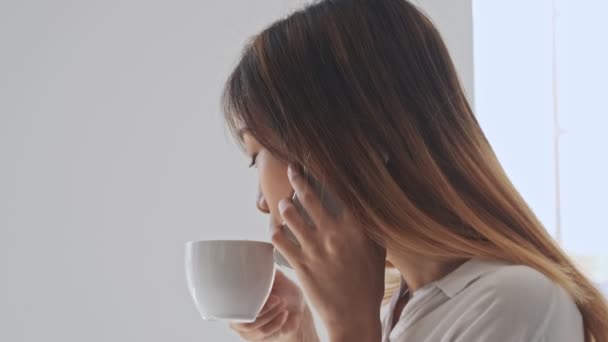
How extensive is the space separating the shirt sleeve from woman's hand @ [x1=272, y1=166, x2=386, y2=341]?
0.32ft

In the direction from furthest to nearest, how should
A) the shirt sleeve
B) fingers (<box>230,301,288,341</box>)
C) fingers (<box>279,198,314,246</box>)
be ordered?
fingers (<box>230,301,288,341</box>)
fingers (<box>279,198,314,246</box>)
the shirt sleeve

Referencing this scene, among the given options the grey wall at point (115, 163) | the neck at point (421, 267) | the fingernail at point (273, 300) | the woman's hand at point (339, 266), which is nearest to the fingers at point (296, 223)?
the woman's hand at point (339, 266)

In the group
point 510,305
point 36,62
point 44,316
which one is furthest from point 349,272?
point 36,62

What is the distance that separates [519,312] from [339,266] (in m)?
0.18

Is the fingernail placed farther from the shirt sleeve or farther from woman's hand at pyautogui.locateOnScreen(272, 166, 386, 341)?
the shirt sleeve

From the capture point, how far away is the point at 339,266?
768 millimetres

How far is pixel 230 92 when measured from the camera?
88 cm

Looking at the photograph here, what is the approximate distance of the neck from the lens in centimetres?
83

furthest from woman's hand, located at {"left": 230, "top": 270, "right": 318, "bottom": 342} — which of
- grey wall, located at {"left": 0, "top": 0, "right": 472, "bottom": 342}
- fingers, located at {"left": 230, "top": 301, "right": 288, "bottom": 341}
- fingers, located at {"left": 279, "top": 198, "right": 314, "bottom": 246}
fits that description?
grey wall, located at {"left": 0, "top": 0, "right": 472, "bottom": 342}

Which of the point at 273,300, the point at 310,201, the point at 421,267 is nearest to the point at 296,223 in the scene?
the point at 310,201

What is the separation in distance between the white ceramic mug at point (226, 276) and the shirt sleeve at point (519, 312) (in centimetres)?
24

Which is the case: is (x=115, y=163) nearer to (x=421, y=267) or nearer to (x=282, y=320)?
(x=282, y=320)

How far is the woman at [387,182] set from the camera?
2.47 ft

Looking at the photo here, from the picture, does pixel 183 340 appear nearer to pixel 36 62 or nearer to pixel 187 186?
pixel 187 186
